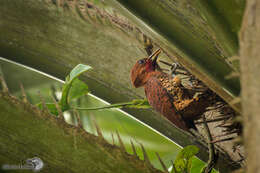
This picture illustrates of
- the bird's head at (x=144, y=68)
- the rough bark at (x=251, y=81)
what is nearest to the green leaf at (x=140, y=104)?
the bird's head at (x=144, y=68)

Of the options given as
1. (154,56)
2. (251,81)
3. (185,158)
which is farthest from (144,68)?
(251,81)

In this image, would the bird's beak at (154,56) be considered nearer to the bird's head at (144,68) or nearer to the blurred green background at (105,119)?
the bird's head at (144,68)

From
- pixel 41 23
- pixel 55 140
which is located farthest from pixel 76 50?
pixel 55 140

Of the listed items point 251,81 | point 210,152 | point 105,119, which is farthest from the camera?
point 105,119

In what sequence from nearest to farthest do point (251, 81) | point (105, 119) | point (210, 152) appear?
1. point (251, 81)
2. point (210, 152)
3. point (105, 119)

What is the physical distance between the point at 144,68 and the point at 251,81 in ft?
0.74

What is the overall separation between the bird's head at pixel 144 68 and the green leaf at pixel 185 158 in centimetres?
10

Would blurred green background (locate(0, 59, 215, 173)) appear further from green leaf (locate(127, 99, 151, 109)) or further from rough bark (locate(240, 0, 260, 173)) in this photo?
rough bark (locate(240, 0, 260, 173))

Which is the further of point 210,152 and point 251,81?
point 210,152

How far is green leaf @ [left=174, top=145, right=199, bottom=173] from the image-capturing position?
338mm

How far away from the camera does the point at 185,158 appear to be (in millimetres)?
341

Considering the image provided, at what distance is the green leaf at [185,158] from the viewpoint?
338mm

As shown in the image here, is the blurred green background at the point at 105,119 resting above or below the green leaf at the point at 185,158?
above

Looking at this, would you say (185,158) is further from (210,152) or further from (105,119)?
(105,119)
